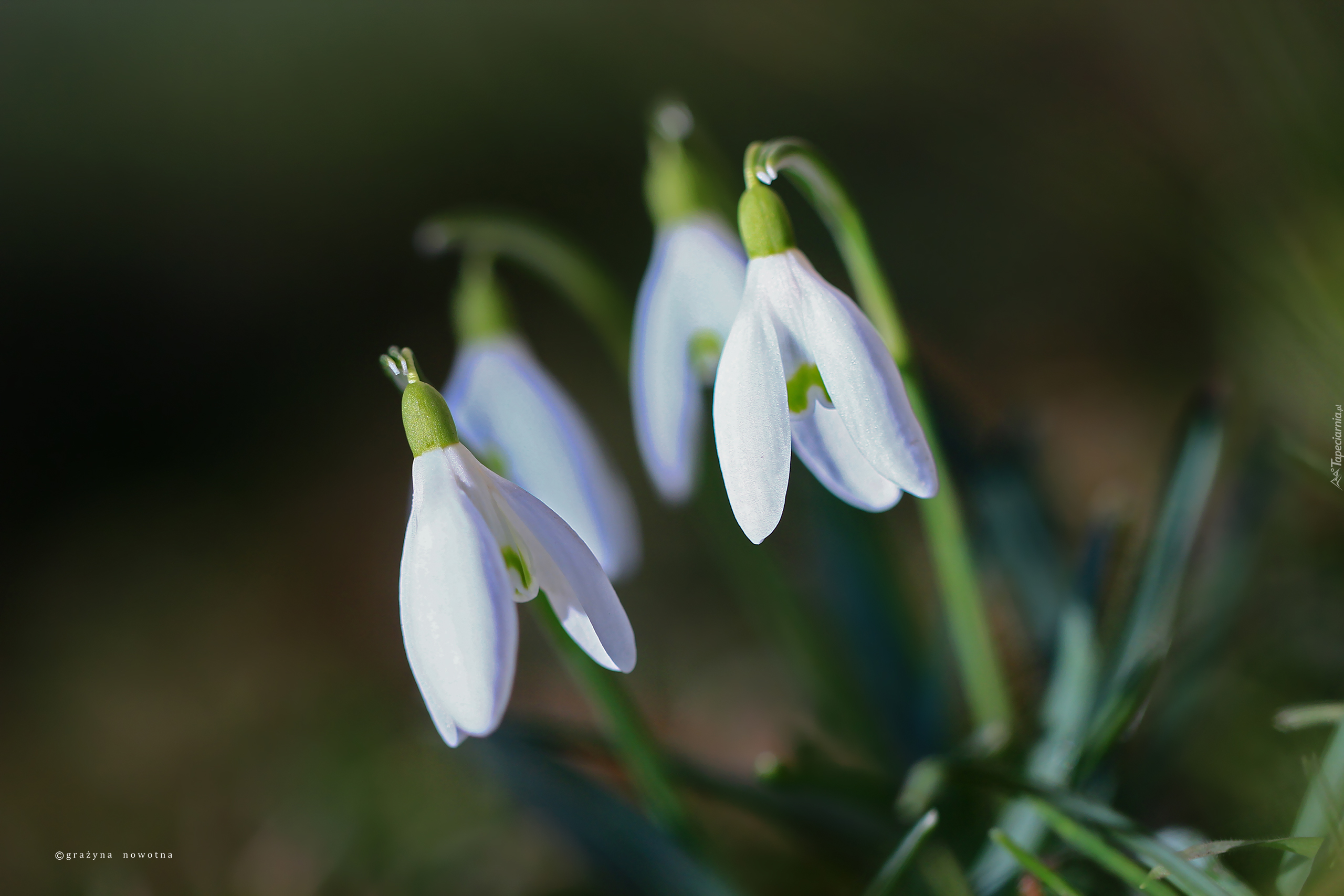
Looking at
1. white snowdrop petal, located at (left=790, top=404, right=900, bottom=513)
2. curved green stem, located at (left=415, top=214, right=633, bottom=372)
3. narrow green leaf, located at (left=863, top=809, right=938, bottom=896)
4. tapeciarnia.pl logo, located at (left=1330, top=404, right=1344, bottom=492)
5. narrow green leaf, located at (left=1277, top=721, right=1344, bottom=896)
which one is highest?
curved green stem, located at (left=415, top=214, right=633, bottom=372)

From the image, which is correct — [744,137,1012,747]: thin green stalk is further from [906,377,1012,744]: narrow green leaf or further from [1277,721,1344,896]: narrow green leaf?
[1277,721,1344,896]: narrow green leaf

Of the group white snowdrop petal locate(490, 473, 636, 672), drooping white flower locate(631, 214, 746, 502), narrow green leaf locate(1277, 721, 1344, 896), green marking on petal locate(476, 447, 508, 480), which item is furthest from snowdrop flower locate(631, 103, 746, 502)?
narrow green leaf locate(1277, 721, 1344, 896)

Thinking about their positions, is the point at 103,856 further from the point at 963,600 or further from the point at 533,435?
the point at 963,600

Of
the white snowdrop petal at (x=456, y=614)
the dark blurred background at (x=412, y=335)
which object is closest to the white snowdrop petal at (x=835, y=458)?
the white snowdrop petal at (x=456, y=614)

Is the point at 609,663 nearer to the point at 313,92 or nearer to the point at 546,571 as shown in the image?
the point at 546,571

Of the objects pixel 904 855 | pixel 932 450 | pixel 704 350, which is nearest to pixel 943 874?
pixel 904 855

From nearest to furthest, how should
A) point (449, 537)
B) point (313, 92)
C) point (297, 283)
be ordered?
point (449, 537), point (297, 283), point (313, 92)

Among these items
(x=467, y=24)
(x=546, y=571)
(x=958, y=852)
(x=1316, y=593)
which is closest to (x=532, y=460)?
(x=546, y=571)
